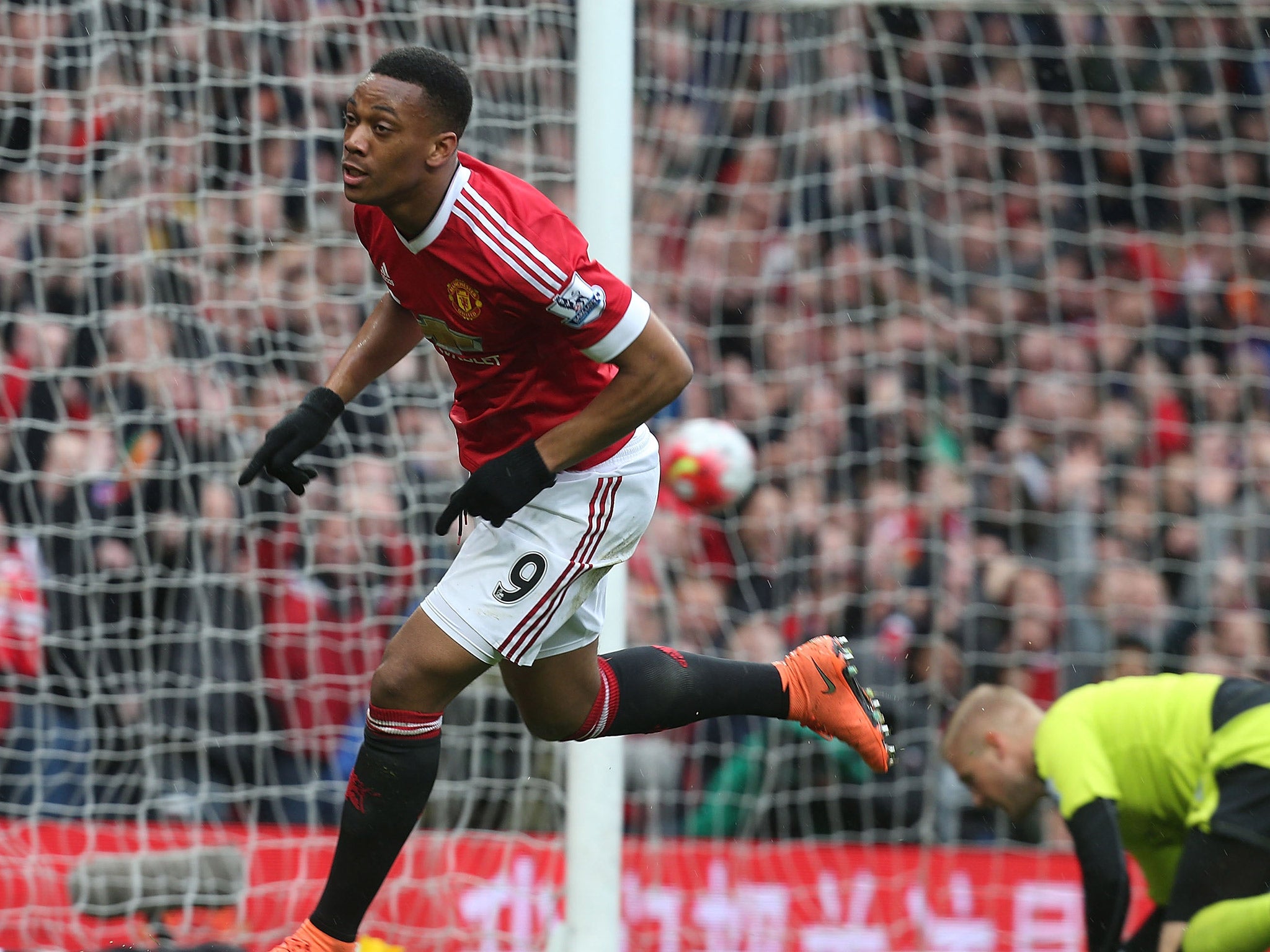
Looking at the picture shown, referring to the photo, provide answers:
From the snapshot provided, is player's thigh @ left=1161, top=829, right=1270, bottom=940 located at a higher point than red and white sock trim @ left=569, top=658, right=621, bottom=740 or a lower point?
lower

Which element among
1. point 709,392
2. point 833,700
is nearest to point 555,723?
point 833,700

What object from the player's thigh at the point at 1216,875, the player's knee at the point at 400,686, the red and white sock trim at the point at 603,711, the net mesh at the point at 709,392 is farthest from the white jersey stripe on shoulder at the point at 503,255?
the player's thigh at the point at 1216,875

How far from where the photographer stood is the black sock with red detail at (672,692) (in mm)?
3523

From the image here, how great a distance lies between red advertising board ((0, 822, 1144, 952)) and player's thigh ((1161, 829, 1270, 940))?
93 centimetres

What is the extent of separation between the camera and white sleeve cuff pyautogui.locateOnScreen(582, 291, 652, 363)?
118 inches

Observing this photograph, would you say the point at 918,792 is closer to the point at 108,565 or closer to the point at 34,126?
the point at 108,565

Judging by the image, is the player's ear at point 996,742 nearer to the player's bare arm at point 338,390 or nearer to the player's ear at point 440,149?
the player's bare arm at point 338,390

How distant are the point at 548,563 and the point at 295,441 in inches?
24.3

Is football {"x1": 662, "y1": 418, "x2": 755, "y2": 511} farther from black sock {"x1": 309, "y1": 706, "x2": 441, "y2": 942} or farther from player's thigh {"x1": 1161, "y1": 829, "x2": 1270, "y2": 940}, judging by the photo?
black sock {"x1": 309, "y1": 706, "x2": 441, "y2": 942}

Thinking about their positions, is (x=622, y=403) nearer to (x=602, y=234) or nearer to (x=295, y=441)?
(x=295, y=441)

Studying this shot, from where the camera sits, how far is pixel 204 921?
502 centimetres

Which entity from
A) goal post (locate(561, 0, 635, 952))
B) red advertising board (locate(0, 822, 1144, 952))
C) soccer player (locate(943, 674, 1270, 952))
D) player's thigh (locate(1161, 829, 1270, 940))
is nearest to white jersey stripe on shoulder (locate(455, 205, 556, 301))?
goal post (locate(561, 0, 635, 952))

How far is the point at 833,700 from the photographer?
12.2 ft

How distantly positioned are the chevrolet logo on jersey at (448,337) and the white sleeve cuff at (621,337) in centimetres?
23
